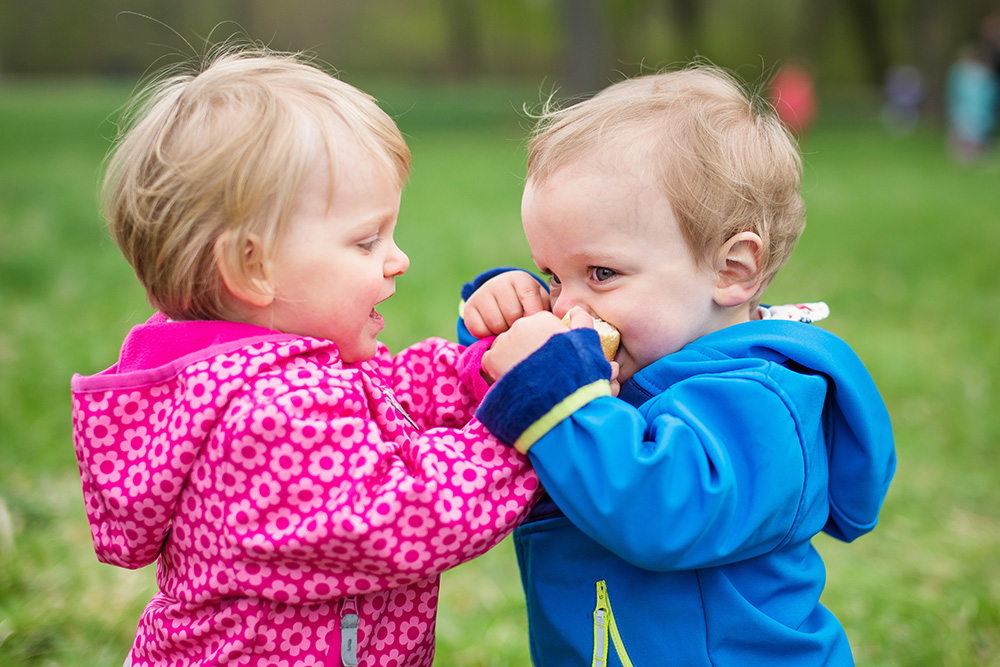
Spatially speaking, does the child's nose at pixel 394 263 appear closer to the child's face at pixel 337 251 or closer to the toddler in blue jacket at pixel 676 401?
the child's face at pixel 337 251

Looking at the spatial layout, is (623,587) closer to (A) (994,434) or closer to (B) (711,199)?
(B) (711,199)

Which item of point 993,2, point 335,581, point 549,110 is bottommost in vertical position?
point 993,2

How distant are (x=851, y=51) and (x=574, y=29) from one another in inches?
1053

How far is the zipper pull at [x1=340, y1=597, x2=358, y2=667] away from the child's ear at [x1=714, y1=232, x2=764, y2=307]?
94cm

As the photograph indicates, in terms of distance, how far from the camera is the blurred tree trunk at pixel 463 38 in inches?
1483

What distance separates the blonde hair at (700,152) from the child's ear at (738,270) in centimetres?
2

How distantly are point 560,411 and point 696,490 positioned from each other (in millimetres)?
266

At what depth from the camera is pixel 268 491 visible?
1.50 meters

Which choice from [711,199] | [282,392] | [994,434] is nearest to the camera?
[282,392]

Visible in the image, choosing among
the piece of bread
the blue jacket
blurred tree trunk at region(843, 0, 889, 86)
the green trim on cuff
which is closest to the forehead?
the piece of bread

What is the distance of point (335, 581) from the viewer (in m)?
1.58

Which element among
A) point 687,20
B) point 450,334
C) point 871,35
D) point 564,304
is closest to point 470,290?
point 564,304

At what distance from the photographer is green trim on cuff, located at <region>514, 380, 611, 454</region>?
1.55m

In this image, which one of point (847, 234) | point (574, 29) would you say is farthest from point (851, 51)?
point (847, 234)
